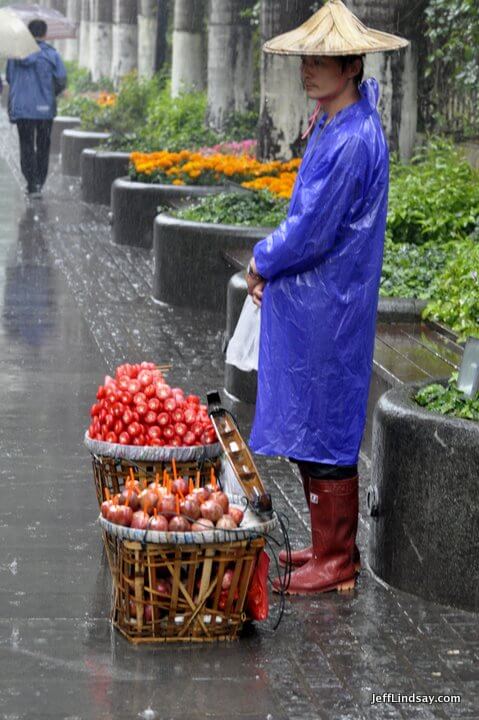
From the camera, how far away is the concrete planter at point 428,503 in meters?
5.84

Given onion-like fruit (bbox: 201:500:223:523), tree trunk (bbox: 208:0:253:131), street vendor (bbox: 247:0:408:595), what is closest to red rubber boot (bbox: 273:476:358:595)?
street vendor (bbox: 247:0:408:595)

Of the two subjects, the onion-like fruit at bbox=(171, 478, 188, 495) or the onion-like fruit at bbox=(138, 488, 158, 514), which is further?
the onion-like fruit at bbox=(171, 478, 188, 495)

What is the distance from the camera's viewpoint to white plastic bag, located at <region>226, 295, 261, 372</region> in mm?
6816

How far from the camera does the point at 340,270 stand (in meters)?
5.95

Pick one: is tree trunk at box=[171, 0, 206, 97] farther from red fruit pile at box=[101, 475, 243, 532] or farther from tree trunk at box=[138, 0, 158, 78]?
red fruit pile at box=[101, 475, 243, 532]

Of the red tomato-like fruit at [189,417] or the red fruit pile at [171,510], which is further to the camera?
the red tomato-like fruit at [189,417]

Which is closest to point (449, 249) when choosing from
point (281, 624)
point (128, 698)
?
point (281, 624)

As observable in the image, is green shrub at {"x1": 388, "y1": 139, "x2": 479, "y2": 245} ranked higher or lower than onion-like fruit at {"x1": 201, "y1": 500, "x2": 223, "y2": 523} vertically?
higher

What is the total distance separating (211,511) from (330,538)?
84cm

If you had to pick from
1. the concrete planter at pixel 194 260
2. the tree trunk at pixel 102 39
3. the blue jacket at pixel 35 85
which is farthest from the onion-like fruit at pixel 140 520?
the tree trunk at pixel 102 39

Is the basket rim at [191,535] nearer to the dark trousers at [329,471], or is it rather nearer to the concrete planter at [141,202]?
the dark trousers at [329,471]

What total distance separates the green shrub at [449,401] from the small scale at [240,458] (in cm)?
73

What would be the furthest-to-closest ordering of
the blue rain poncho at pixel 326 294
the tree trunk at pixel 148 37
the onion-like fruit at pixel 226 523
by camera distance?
the tree trunk at pixel 148 37 < the blue rain poncho at pixel 326 294 < the onion-like fruit at pixel 226 523

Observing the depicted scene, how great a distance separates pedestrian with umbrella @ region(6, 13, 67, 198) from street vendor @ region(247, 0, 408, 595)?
1442 centimetres
